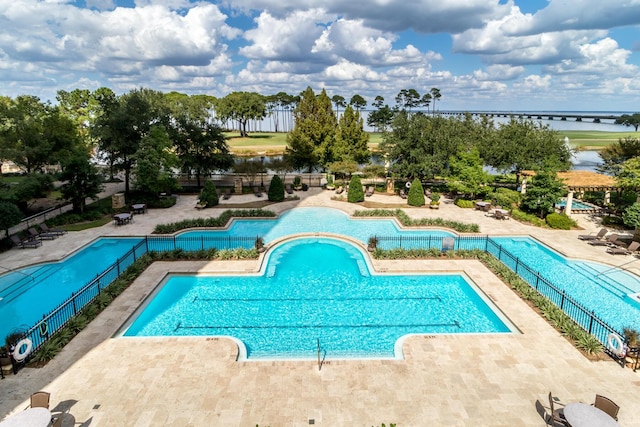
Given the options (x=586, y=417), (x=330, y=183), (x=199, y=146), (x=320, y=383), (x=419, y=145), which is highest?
(x=419, y=145)

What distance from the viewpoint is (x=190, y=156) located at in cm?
3841

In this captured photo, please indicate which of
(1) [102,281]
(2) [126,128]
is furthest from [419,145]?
(1) [102,281]

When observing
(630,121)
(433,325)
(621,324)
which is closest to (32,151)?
(433,325)

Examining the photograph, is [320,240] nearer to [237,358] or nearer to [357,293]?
[357,293]

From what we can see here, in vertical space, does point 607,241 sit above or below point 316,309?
above

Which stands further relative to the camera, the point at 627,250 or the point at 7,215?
the point at 627,250

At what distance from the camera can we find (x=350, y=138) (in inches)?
1698

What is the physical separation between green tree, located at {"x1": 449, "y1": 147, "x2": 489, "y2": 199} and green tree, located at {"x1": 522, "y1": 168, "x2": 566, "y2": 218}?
4.96 m

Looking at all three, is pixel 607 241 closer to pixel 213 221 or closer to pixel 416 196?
pixel 416 196

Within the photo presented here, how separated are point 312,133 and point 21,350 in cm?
3444

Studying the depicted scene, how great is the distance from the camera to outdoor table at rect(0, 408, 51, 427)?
8.52 m

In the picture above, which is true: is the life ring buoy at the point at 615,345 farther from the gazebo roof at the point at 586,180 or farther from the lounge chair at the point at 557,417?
the gazebo roof at the point at 586,180

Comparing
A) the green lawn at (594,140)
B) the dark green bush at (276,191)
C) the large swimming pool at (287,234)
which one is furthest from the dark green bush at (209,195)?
the green lawn at (594,140)

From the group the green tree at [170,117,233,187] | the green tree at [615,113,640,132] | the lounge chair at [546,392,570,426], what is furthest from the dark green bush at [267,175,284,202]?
the green tree at [615,113,640,132]
